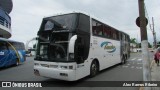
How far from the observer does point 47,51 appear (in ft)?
28.8

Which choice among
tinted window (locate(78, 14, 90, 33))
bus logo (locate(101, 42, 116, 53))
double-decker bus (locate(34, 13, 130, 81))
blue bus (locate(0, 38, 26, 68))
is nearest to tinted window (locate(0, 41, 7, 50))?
blue bus (locate(0, 38, 26, 68))

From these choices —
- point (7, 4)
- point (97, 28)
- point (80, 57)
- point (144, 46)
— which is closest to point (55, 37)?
point (80, 57)

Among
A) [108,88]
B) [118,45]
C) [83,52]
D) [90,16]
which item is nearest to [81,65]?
[83,52]

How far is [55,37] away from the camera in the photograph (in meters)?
8.73

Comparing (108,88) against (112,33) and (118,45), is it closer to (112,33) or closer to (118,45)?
(112,33)

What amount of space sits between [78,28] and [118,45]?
7980mm

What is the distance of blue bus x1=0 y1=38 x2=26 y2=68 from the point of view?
16036 mm

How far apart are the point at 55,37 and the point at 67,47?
2.81 feet

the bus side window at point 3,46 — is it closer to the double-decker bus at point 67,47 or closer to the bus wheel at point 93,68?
the double-decker bus at point 67,47

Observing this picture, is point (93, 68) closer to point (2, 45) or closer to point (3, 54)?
point (3, 54)

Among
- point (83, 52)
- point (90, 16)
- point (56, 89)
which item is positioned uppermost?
point (90, 16)

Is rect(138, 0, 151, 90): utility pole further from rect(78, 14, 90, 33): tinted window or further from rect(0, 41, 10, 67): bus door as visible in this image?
rect(0, 41, 10, 67): bus door

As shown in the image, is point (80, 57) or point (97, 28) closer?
point (80, 57)

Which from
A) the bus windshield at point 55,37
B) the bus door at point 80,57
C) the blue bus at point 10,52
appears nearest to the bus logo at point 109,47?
the bus door at point 80,57
